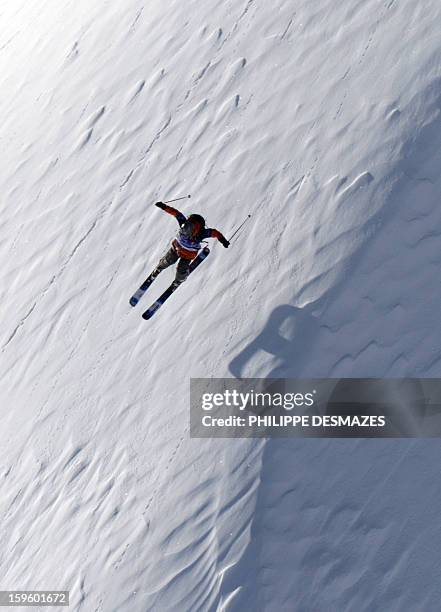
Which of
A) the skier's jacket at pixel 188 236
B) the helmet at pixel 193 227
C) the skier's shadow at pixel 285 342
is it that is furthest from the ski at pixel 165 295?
the skier's shadow at pixel 285 342

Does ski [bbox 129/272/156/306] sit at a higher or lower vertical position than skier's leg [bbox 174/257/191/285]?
lower

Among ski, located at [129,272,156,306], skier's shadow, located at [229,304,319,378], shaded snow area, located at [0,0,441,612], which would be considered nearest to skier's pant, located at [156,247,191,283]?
ski, located at [129,272,156,306]

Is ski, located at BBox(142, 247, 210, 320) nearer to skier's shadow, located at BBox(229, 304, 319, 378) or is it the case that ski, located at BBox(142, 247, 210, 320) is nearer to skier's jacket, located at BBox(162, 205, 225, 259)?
skier's jacket, located at BBox(162, 205, 225, 259)

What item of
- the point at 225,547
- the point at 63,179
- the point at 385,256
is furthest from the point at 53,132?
the point at 225,547

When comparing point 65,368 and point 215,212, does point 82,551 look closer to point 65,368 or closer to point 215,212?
point 65,368

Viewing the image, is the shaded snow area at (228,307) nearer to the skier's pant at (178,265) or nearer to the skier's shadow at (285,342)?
the skier's shadow at (285,342)

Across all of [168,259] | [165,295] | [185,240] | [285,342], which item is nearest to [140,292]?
[165,295]

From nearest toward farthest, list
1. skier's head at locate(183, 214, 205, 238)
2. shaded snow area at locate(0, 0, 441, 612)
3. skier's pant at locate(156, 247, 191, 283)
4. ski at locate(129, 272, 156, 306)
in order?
shaded snow area at locate(0, 0, 441, 612), skier's head at locate(183, 214, 205, 238), skier's pant at locate(156, 247, 191, 283), ski at locate(129, 272, 156, 306)
